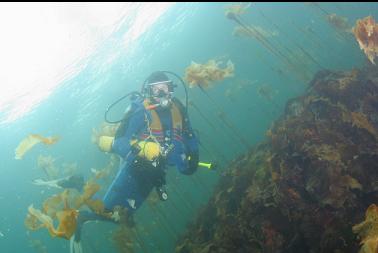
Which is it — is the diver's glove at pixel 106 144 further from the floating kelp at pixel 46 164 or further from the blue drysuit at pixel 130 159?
the floating kelp at pixel 46 164

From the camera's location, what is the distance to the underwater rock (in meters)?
5.42

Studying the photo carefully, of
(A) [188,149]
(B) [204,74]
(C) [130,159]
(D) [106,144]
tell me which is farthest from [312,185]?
(B) [204,74]

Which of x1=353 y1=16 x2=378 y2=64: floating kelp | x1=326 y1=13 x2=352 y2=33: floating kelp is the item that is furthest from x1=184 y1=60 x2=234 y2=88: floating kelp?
x1=326 y1=13 x2=352 y2=33: floating kelp

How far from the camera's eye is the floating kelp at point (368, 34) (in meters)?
7.89

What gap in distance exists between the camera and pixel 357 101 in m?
7.82

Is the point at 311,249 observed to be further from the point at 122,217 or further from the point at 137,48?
the point at 137,48

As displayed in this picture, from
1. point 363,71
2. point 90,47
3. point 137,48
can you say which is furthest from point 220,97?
point 363,71

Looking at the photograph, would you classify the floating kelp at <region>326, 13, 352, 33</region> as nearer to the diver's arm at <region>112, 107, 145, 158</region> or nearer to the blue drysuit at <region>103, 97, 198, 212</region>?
the blue drysuit at <region>103, 97, 198, 212</region>

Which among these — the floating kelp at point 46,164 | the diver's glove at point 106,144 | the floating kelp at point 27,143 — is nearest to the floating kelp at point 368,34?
the diver's glove at point 106,144

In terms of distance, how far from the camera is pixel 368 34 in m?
7.93

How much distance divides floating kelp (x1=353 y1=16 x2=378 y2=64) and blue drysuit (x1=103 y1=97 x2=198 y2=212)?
4666 mm

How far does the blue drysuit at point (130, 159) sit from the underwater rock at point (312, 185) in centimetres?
146

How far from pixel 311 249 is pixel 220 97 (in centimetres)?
5812

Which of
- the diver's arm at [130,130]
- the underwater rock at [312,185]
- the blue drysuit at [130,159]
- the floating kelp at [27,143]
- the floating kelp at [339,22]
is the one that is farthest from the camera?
the floating kelp at [339,22]
